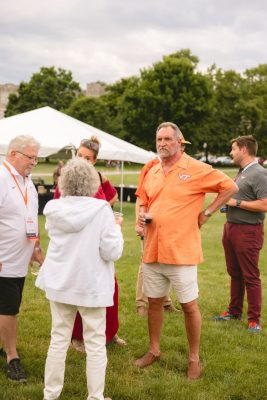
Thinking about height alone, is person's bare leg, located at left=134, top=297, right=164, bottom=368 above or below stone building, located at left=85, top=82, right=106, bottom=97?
below

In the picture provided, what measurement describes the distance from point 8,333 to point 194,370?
1.61 metres

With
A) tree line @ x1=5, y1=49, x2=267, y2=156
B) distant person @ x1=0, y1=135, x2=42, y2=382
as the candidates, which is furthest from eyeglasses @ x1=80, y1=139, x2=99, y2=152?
tree line @ x1=5, y1=49, x2=267, y2=156

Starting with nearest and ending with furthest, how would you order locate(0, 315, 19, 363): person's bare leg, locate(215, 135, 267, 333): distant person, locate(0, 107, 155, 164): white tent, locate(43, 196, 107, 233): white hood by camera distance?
1. locate(43, 196, 107, 233): white hood
2. locate(0, 315, 19, 363): person's bare leg
3. locate(215, 135, 267, 333): distant person
4. locate(0, 107, 155, 164): white tent

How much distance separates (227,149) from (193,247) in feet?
177

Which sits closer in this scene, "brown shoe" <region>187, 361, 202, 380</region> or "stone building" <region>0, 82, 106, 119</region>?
"brown shoe" <region>187, 361, 202, 380</region>

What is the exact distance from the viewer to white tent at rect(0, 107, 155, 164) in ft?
48.2

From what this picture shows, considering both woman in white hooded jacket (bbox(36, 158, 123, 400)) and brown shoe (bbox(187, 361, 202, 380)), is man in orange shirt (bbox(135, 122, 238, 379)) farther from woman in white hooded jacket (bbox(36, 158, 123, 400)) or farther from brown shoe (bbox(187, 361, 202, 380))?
woman in white hooded jacket (bbox(36, 158, 123, 400))

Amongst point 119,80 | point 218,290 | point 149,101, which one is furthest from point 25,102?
point 218,290

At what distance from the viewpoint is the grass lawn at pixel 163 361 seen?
149 inches

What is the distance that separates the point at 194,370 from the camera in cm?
411

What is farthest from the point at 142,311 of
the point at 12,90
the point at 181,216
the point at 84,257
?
the point at 12,90

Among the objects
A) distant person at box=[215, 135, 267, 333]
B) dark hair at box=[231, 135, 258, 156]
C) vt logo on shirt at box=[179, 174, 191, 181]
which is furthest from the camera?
dark hair at box=[231, 135, 258, 156]

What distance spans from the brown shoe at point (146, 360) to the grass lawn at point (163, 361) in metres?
0.06

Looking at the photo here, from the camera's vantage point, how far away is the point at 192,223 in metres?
4.08
